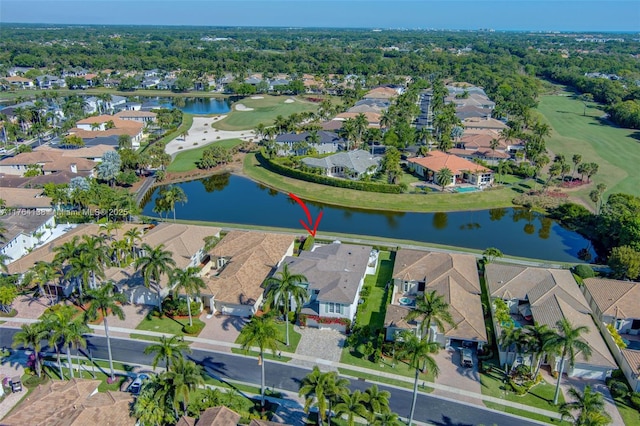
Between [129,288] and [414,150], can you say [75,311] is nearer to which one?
[129,288]

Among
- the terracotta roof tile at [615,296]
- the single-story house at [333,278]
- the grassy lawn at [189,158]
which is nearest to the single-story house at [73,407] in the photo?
the single-story house at [333,278]

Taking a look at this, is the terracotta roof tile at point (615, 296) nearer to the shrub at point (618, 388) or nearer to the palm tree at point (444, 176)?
the shrub at point (618, 388)

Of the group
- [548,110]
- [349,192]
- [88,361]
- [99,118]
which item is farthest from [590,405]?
[548,110]

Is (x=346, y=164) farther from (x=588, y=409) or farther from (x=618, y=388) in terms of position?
(x=588, y=409)

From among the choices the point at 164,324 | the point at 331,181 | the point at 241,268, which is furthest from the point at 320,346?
the point at 331,181

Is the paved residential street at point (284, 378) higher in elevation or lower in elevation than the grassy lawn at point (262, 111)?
lower

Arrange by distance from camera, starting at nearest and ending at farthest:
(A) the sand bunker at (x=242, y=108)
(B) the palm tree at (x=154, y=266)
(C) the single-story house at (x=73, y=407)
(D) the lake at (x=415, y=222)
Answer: (C) the single-story house at (x=73, y=407) → (B) the palm tree at (x=154, y=266) → (D) the lake at (x=415, y=222) → (A) the sand bunker at (x=242, y=108)

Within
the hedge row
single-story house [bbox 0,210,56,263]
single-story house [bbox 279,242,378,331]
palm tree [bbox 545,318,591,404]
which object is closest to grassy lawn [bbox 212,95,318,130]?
the hedge row

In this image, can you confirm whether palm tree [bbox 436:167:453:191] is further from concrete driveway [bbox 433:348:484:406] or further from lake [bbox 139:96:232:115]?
lake [bbox 139:96:232:115]
